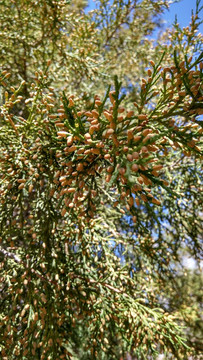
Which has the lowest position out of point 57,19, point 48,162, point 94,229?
point 94,229

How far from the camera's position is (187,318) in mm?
4875

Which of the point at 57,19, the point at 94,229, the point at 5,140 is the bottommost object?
the point at 94,229

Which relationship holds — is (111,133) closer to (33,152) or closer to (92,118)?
(92,118)

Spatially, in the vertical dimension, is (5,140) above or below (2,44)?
below

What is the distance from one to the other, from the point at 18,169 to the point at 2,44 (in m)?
2.66

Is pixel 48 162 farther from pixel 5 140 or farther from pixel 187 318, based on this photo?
pixel 187 318

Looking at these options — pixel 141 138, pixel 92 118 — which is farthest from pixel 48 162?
pixel 141 138

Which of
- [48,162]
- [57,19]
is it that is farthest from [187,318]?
[57,19]

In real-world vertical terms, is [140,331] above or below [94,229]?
below

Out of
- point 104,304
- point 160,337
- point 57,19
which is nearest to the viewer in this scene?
point 104,304

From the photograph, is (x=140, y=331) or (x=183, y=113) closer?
(x=183, y=113)

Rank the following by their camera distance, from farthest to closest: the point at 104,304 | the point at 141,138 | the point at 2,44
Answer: the point at 2,44 → the point at 104,304 → the point at 141,138

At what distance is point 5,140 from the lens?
2354mm

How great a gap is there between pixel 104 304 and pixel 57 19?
3585mm
